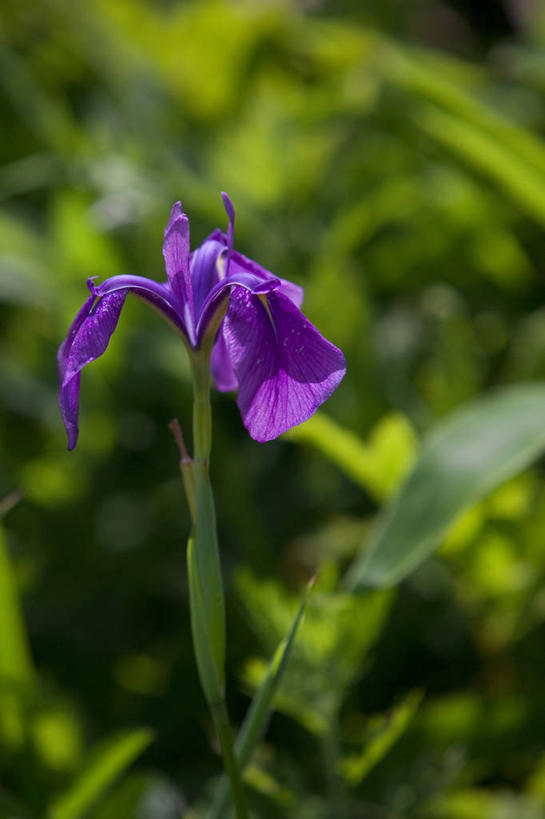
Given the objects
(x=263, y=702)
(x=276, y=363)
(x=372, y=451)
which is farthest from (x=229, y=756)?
(x=372, y=451)

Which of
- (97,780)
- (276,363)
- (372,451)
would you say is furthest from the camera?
(372,451)

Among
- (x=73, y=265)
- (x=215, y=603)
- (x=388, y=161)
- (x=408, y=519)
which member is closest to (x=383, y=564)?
(x=408, y=519)

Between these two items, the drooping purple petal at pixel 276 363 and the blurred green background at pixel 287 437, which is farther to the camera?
the blurred green background at pixel 287 437

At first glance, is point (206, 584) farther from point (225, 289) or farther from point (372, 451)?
point (372, 451)

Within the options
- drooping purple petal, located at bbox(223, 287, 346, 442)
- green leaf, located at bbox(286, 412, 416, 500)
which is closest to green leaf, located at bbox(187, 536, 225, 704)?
drooping purple petal, located at bbox(223, 287, 346, 442)

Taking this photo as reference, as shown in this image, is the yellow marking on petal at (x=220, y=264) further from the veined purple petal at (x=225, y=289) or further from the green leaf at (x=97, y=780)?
the green leaf at (x=97, y=780)

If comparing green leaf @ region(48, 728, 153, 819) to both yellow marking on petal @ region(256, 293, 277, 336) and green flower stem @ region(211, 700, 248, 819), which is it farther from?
yellow marking on petal @ region(256, 293, 277, 336)

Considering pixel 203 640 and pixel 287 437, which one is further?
pixel 287 437

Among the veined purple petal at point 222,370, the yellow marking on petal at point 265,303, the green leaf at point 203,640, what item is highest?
the yellow marking on petal at point 265,303

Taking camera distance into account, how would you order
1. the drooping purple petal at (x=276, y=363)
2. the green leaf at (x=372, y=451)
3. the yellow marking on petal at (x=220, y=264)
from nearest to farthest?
the drooping purple petal at (x=276, y=363) < the yellow marking on petal at (x=220, y=264) < the green leaf at (x=372, y=451)

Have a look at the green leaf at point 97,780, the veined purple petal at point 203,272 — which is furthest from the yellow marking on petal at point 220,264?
the green leaf at point 97,780
